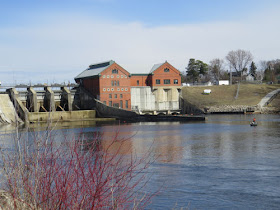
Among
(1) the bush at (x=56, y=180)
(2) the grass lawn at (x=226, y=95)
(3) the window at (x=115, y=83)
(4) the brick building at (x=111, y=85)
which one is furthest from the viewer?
(2) the grass lawn at (x=226, y=95)

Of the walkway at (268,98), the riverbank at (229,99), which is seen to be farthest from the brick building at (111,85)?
the walkway at (268,98)

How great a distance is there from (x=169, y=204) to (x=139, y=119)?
57.1 meters

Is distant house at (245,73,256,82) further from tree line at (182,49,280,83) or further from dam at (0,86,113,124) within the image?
dam at (0,86,113,124)

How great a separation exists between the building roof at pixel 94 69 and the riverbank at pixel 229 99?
22857mm

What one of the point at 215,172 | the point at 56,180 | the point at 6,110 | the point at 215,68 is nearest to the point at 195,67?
the point at 215,68

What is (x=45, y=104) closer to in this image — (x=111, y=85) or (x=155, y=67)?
(x=111, y=85)

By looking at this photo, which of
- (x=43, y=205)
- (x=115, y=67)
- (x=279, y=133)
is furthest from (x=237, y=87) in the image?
(x=43, y=205)

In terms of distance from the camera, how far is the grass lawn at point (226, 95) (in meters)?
97.9

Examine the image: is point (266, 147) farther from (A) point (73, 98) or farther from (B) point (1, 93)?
(B) point (1, 93)

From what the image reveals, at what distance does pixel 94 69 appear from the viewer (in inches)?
3588

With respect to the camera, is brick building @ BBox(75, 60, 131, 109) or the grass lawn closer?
brick building @ BBox(75, 60, 131, 109)

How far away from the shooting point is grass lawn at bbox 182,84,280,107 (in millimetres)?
97875

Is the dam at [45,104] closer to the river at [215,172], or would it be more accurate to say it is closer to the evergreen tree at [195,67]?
the river at [215,172]

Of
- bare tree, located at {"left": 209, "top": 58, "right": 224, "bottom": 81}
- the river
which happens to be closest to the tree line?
bare tree, located at {"left": 209, "top": 58, "right": 224, "bottom": 81}
